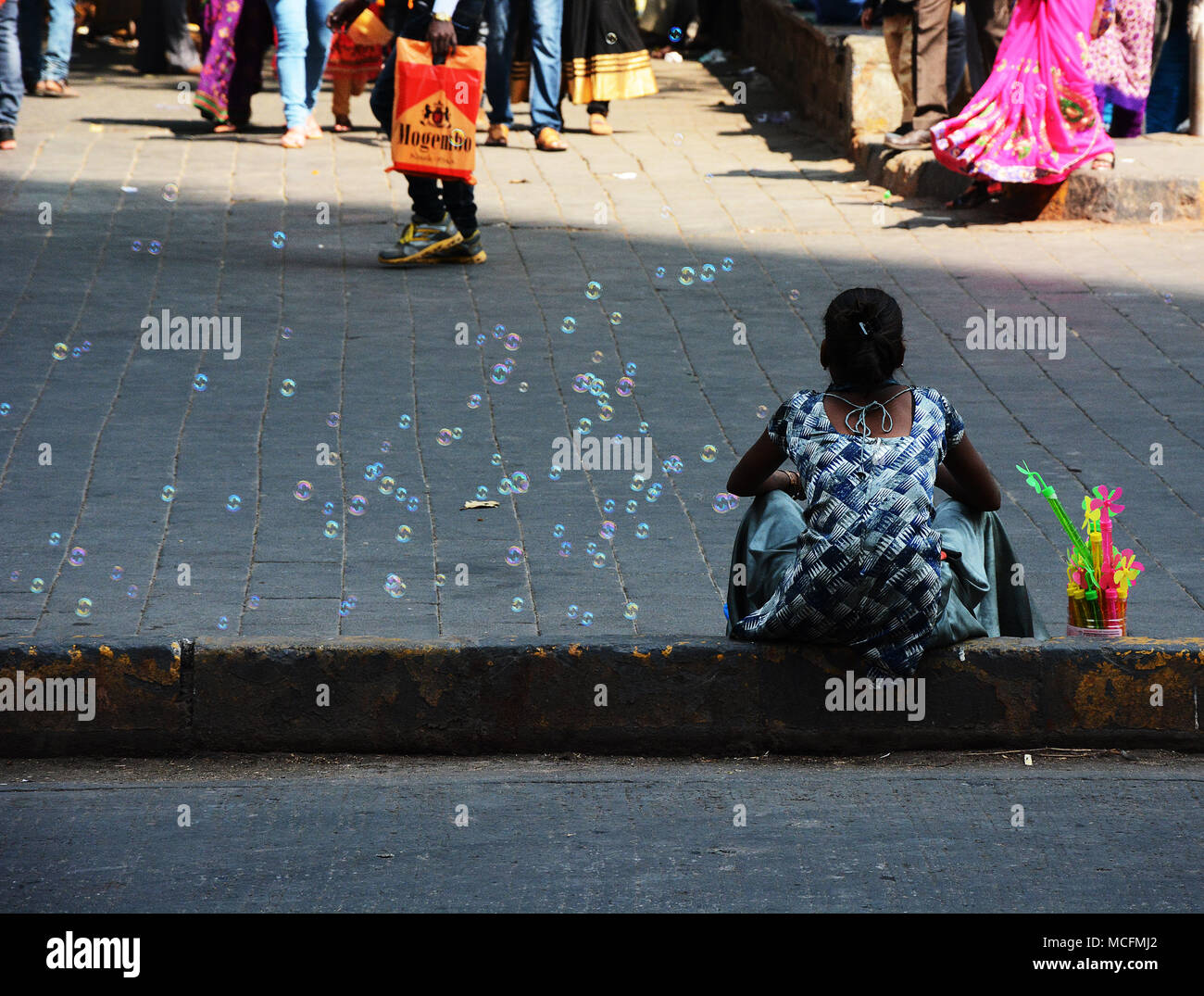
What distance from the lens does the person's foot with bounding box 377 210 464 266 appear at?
8773mm

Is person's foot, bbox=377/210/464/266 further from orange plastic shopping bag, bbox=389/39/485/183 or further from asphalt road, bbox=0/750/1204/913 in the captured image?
asphalt road, bbox=0/750/1204/913

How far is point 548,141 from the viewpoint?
11.9 meters

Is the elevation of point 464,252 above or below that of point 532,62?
below

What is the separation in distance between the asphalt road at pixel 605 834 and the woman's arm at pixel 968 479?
1.98 feet

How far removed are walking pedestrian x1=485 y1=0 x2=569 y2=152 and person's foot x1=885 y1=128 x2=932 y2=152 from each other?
2401mm

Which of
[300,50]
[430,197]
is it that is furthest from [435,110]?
[300,50]

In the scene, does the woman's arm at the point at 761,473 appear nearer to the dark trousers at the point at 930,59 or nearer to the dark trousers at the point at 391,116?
the dark trousers at the point at 391,116

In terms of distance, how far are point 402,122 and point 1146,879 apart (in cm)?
587

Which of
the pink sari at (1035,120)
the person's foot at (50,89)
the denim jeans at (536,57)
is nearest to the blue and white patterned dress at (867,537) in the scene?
the pink sari at (1035,120)

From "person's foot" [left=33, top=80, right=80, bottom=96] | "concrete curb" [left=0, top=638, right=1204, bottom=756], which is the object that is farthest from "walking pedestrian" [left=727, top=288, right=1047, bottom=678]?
"person's foot" [left=33, top=80, right=80, bottom=96]

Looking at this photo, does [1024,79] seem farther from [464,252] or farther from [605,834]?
[605,834]

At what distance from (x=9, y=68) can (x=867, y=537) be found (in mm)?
8702

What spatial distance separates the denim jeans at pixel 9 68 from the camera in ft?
35.1

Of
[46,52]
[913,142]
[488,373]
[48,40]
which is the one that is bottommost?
[488,373]
